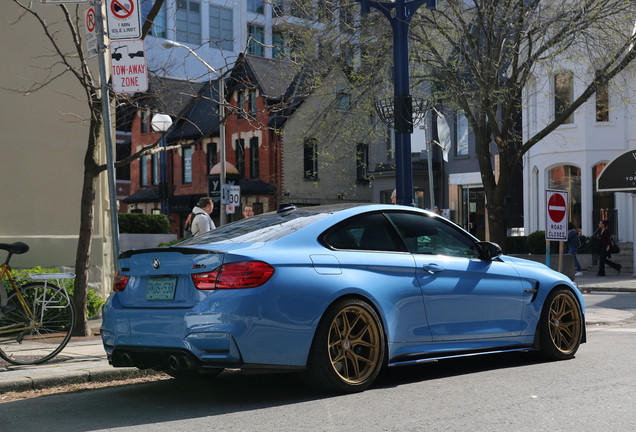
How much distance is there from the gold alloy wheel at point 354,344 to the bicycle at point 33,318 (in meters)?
3.31

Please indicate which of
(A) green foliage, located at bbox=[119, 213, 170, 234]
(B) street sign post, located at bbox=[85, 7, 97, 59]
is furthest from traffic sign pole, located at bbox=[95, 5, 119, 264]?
(A) green foliage, located at bbox=[119, 213, 170, 234]

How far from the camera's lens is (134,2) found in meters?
8.78

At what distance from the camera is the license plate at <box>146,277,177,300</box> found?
20.4ft

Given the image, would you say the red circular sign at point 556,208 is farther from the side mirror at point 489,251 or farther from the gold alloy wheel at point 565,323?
the side mirror at point 489,251

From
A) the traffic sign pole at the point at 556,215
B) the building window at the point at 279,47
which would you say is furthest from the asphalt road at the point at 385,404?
the traffic sign pole at the point at 556,215

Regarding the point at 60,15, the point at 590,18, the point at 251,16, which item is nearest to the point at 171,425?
the point at 60,15

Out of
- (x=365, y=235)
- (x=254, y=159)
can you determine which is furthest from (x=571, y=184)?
(x=365, y=235)

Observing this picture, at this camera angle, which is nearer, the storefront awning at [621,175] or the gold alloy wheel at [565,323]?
the gold alloy wheel at [565,323]

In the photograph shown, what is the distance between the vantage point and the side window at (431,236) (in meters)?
7.29

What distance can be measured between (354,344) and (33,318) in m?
3.66

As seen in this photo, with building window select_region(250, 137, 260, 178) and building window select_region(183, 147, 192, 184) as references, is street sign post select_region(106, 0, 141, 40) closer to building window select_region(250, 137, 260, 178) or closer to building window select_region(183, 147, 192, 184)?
building window select_region(250, 137, 260, 178)

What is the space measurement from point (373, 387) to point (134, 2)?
453 cm

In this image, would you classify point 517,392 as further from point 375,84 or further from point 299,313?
point 375,84

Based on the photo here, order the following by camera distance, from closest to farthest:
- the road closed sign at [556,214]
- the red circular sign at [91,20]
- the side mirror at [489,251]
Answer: the side mirror at [489,251] → the red circular sign at [91,20] → the road closed sign at [556,214]
